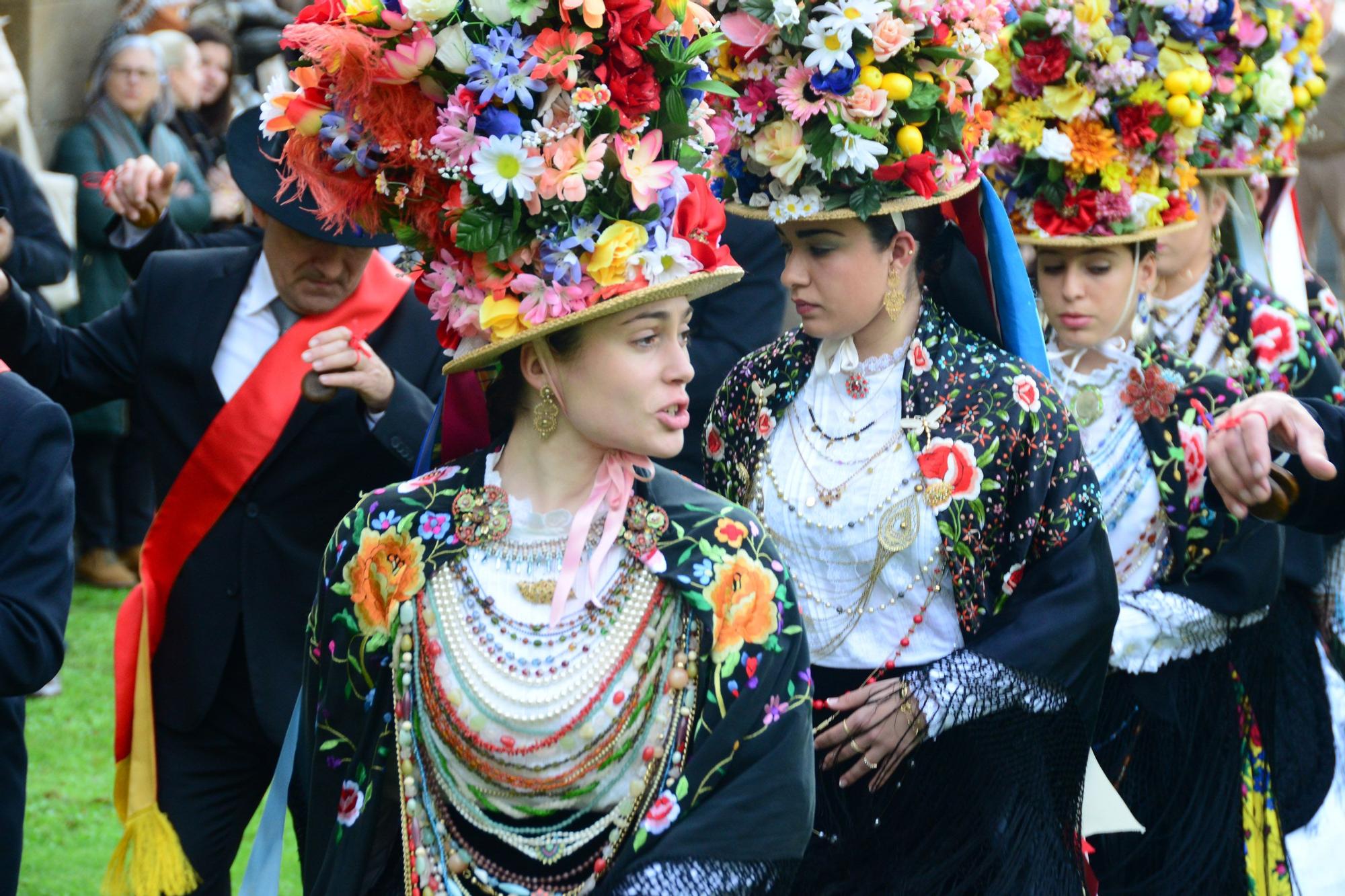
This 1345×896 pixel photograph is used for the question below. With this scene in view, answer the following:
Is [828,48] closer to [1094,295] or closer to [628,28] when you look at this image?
[628,28]

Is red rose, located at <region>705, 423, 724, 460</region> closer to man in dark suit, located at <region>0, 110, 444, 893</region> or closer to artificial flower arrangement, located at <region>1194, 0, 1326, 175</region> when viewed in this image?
man in dark suit, located at <region>0, 110, 444, 893</region>

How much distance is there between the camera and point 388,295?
14.3 feet

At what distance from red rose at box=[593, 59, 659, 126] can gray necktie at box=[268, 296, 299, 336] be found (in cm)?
162

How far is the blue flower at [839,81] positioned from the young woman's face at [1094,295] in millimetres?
1166

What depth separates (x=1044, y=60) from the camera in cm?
452

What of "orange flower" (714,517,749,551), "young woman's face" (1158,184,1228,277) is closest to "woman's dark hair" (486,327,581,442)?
"orange flower" (714,517,749,551)

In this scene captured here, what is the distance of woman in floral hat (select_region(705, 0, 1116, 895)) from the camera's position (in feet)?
11.8

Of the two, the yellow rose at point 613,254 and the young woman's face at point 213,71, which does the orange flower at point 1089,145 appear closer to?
the yellow rose at point 613,254

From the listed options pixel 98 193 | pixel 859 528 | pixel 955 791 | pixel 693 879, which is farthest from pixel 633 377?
pixel 98 193

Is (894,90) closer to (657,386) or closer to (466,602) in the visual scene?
(657,386)

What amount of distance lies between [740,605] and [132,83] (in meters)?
6.12

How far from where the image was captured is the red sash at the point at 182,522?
13.6 feet

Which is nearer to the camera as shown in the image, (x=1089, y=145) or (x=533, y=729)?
(x=533, y=729)

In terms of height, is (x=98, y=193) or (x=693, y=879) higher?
(x=693, y=879)
